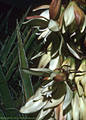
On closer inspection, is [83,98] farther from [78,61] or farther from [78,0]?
[78,0]

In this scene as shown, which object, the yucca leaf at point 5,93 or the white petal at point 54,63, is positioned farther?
the yucca leaf at point 5,93

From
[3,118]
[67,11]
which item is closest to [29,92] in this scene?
[3,118]

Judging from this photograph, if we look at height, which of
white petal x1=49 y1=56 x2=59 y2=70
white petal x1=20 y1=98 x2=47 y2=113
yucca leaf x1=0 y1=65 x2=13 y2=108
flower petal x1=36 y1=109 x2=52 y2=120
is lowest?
yucca leaf x1=0 y1=65 x2=13 y2=108

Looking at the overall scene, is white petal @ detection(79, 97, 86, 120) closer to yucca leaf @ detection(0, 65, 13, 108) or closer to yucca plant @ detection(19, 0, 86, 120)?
yucca plant @ detection(19, 0, 86, 120)

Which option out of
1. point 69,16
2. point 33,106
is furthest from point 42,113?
point 69,16

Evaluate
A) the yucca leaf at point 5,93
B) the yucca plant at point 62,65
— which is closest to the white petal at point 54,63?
the yucca plant at point 62,65

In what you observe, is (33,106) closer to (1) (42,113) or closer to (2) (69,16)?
(1) (42,113)

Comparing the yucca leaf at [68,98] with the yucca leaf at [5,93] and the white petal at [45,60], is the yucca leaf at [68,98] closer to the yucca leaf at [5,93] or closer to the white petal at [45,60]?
the white petal at [45,60]

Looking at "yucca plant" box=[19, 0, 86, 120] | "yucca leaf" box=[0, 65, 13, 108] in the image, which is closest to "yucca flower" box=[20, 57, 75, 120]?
"yucca plant" box=[19, 0, 86, 120]
